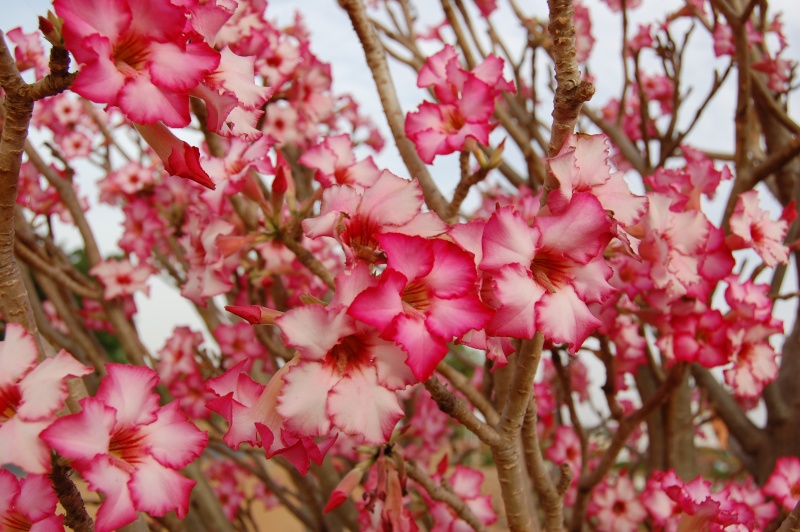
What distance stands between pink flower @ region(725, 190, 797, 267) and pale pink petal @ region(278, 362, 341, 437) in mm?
768

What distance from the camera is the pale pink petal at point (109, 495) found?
52 centimetres

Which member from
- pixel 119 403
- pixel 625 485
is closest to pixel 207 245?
pixel 119 403

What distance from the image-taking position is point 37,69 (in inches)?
69.0

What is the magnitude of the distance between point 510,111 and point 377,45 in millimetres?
995

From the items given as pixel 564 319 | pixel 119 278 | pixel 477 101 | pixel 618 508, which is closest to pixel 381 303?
pixel 564 319

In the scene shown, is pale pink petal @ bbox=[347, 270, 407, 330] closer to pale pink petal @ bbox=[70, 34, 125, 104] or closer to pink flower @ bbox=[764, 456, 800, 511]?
pale pink petal @ bbox=[70, 34, 125, 104]

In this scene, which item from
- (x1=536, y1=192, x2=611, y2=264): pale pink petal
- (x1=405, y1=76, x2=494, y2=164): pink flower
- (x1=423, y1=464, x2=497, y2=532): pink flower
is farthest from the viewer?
(x1=423, y1=464, x2=497, y2=532): pink flower

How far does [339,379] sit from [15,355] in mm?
269

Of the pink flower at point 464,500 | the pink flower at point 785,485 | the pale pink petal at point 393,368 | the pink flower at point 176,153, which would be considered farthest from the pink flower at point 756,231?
the pink flower at point 176,153

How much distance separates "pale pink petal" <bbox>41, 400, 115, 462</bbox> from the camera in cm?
51

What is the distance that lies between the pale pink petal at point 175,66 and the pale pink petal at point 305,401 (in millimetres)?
232

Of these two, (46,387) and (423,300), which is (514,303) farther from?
(46,387)

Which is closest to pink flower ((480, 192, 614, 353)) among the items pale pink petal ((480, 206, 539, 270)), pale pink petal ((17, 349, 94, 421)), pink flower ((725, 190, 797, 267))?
pale pink petal ((480, 206, 539, 270))

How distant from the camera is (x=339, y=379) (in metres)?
0.54
